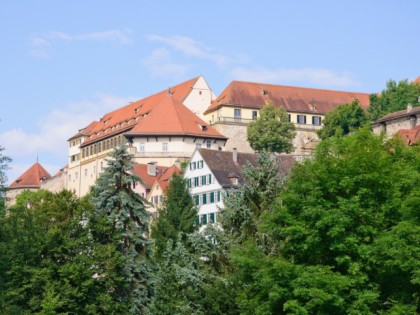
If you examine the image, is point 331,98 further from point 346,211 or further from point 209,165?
point 346,211

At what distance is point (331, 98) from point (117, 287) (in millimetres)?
88193

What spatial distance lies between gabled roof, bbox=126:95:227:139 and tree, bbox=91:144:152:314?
65429 millimetres

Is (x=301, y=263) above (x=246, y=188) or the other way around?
the other way around

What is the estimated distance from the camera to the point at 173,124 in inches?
4567

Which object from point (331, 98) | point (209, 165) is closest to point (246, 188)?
point (209, 165)

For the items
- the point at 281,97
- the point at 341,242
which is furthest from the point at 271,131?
the point at 341,242

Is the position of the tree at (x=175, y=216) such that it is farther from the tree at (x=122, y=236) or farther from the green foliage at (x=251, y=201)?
the green foliage at (x=251, y=201)

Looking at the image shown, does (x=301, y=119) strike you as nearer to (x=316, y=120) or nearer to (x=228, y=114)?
(x=316, y=120)

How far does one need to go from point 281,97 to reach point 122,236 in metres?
81.7

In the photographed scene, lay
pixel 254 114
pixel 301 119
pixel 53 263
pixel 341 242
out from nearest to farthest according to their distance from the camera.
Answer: pixel 341 242 < pixel 53 263 < pixel 254 114 < pixel 301 119

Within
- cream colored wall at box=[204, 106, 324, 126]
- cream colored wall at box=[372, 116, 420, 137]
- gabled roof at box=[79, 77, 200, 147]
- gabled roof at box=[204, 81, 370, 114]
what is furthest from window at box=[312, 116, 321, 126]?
cream colored wall at box=[372, 116, 420, 137]

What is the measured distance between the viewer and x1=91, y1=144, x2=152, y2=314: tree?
46.9 metres

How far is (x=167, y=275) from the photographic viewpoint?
4534 cm

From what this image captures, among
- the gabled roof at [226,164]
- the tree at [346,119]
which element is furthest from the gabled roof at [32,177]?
the gabled roof at [226,164]
